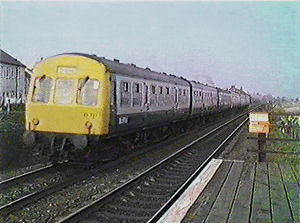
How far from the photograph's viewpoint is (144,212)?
7.13m

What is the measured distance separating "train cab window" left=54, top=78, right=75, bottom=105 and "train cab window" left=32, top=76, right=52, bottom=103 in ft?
0.70

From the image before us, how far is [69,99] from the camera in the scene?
1033 centimetres

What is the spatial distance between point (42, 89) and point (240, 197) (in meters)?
6.64

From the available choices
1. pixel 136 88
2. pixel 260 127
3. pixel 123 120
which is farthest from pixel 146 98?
pixel 260 127

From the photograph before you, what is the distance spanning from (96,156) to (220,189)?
5888 millimetres

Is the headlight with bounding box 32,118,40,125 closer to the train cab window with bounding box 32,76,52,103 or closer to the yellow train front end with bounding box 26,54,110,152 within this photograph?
the yellow train front end with bounding box 26,54,110,152

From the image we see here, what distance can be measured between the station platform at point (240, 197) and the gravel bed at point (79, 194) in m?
2.32

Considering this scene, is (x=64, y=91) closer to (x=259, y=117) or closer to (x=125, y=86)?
(x=125, y=86)

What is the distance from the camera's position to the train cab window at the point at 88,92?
10.2 meters

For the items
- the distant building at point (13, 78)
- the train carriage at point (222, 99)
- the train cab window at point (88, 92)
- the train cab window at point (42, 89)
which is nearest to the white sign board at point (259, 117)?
the train cab window at point (88, 92)

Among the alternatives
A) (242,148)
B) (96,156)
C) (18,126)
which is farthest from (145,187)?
(18,126)

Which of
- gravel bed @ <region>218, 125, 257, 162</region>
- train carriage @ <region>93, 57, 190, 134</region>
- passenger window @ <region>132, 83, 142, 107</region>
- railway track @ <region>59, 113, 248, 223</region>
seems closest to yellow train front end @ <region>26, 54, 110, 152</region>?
train carriage @ <region>93, 57, 190, 134</region>

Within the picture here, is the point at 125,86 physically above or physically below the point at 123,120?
above

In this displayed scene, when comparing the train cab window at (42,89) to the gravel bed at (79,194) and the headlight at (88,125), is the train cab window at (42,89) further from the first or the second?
the gravel bed at (79,194)
